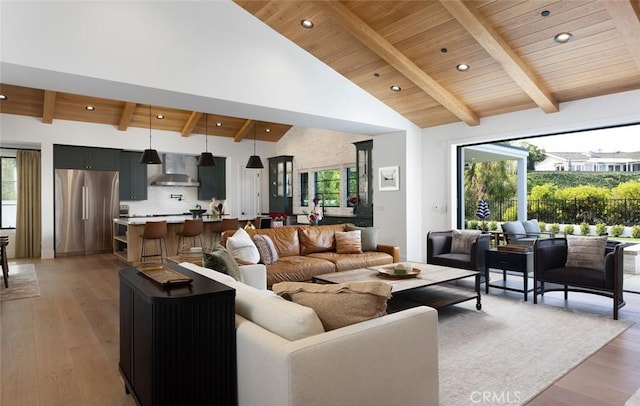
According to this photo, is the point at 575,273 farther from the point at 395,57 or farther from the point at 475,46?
the point at 395,57

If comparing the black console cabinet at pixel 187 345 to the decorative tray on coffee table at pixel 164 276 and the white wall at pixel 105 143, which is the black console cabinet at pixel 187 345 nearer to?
the decorative tray on coffee table at pixel 164 276

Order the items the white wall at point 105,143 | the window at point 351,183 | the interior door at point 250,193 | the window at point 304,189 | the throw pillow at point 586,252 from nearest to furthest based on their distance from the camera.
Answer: the throw pillow at point 586,252
the white wall at point 105,143
the window at point 351,183
the window at point 304,189
the interior door at point 250,193

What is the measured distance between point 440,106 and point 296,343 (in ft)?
18.4

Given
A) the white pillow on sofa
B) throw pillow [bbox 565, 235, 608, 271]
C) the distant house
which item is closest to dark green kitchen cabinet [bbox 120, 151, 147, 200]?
the white pillow on sofa

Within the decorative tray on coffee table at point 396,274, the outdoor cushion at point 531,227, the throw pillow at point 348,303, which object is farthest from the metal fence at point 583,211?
the throw pillow at point 348,303

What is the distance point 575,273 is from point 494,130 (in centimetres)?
284

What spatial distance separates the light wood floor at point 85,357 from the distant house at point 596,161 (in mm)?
3585

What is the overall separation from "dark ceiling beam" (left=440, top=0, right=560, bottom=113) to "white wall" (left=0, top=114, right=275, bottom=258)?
7.44 meters

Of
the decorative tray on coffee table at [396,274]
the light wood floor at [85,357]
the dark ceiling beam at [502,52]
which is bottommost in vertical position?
the light wood floor at [85,357]

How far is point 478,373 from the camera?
2619mm

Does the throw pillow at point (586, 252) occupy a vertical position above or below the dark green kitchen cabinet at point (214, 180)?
below

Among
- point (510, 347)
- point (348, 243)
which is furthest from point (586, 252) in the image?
point (348, 243)

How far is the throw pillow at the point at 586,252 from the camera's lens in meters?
4.08

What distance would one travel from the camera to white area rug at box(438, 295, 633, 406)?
7.91 ft
